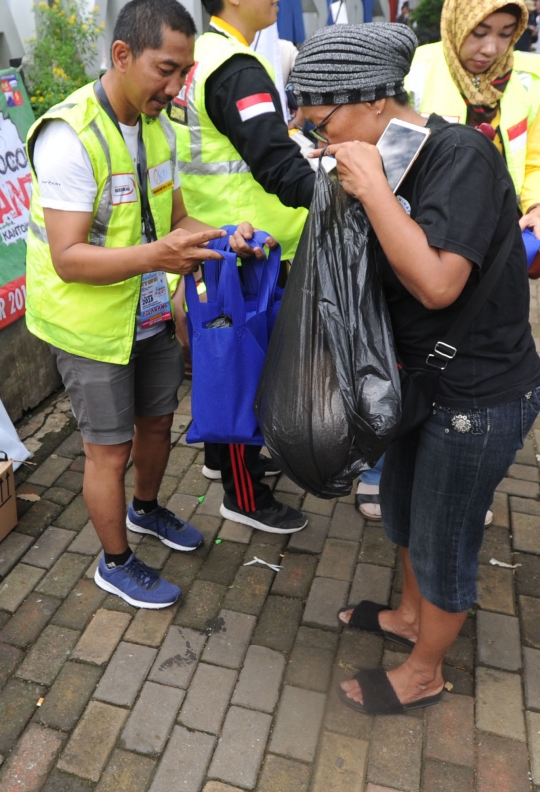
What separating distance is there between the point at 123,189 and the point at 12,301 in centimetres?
174

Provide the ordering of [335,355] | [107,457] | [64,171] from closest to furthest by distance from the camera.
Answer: [335,355] < [64,171] < [107,457]

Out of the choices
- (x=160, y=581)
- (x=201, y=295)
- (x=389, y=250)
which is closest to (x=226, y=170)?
(x=201, y=295)

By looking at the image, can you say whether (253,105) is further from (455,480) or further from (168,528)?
(168,528)

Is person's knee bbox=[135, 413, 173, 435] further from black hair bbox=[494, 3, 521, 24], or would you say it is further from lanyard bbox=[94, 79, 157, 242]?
black hair bbox=[494, 3, 521, 24]

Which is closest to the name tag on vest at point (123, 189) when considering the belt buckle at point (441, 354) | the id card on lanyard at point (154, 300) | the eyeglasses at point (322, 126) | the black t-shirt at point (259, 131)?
the id card on lanyard at point (154, 300)

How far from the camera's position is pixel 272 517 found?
10.4 feet

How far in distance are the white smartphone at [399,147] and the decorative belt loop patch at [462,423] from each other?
0.59 meters

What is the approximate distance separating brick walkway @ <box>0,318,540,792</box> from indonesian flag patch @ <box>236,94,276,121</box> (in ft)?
5.70

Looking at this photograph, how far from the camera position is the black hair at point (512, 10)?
2608 mm

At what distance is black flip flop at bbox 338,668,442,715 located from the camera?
2.34 m

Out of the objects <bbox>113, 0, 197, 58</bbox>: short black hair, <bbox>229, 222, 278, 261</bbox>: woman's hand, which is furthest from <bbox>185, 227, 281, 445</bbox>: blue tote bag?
<bbox>113, 0, 197, 58</bbox>: short black hair

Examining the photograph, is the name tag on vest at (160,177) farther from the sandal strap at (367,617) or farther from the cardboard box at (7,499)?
the sandal strap at (367,617)

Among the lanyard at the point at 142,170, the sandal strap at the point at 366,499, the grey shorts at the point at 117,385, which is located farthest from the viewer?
the sandal strap at the point at 366,499

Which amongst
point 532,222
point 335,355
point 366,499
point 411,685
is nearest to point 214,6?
point 532,222
